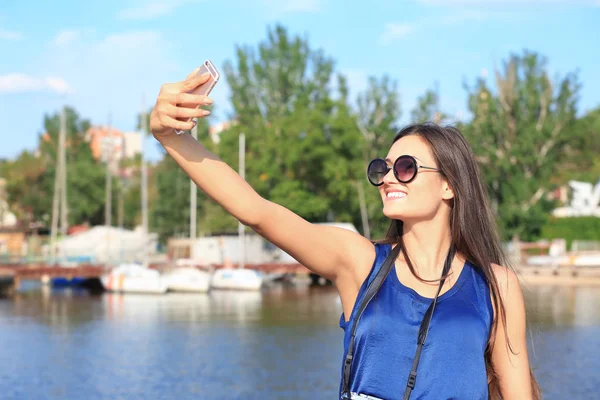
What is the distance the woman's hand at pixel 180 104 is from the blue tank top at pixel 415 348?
0.72 metres

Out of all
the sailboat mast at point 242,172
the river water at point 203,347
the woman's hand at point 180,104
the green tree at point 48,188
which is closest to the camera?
the woman's hand at point 180,104

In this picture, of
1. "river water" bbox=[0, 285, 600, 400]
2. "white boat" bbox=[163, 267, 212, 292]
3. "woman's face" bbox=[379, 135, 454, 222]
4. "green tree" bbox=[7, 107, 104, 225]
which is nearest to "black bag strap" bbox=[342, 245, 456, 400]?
"woman's face" bbox=[379, 135, 454, 222]

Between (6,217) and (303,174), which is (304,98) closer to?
(303,174)

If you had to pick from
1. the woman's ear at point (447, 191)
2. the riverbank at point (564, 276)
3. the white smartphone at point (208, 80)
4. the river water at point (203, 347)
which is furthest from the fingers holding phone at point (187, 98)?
the riverbank at point (564, 276)

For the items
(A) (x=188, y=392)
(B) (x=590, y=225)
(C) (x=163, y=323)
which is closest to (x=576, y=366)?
(A) (x=188, y=392)

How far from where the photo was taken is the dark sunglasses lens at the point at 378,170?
3.00 meters

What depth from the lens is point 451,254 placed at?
3.03m

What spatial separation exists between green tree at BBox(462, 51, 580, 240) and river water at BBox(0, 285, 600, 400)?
45.6 feet

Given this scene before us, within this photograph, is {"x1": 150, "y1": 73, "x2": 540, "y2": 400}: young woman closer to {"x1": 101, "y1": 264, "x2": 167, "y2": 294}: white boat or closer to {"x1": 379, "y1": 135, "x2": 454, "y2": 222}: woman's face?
{"x1": 379, "y1": 135, "x2": 454, "y2": 222}: woman's face

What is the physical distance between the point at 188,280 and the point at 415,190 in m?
39.4

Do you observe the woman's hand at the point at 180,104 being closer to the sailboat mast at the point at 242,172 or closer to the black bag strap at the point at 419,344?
the black bag strap at the point at 419,344

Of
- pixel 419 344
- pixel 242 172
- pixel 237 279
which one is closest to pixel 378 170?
pixel 419 344

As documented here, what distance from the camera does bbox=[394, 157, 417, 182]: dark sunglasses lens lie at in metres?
2.96

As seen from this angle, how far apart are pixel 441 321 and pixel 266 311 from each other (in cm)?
3231
